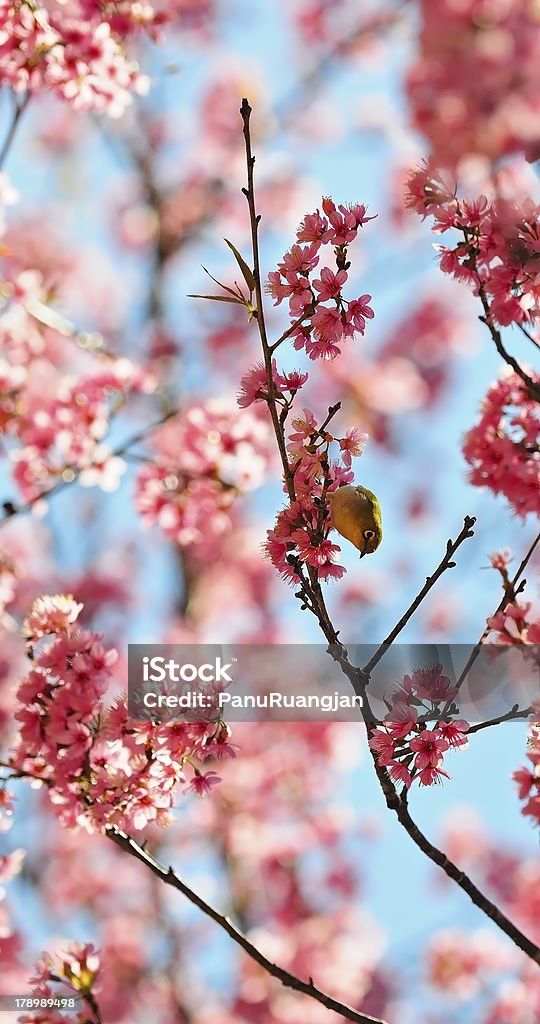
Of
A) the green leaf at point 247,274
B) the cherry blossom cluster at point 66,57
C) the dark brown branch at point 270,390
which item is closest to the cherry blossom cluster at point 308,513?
the dark brown branch at point 270,390

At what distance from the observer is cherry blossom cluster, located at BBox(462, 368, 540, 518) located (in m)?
2.30

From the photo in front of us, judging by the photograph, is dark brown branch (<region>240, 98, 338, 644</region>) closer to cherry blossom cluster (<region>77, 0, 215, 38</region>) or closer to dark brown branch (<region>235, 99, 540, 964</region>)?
dark brown branch (<region>235, 99, 540, 964</region>)

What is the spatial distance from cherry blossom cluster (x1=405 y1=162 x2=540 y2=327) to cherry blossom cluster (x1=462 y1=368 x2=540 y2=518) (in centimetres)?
27

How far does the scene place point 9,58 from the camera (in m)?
3.00

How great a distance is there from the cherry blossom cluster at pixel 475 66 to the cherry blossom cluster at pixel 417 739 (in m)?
5.29

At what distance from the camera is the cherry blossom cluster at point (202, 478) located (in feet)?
12.3

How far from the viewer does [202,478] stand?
3764 mm

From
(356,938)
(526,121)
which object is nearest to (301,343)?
(526,121)

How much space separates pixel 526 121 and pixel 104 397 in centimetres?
359

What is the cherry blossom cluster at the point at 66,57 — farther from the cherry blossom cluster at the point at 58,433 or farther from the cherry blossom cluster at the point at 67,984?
the cherry blossom cluster at the point at 67,984

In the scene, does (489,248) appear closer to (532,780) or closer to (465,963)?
(532,780)

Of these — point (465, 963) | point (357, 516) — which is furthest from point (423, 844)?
point (465, 963)

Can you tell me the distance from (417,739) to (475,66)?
21.9 ft

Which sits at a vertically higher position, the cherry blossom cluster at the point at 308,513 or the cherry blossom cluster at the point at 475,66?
the cherry blossom cluster at the point at 475,66
